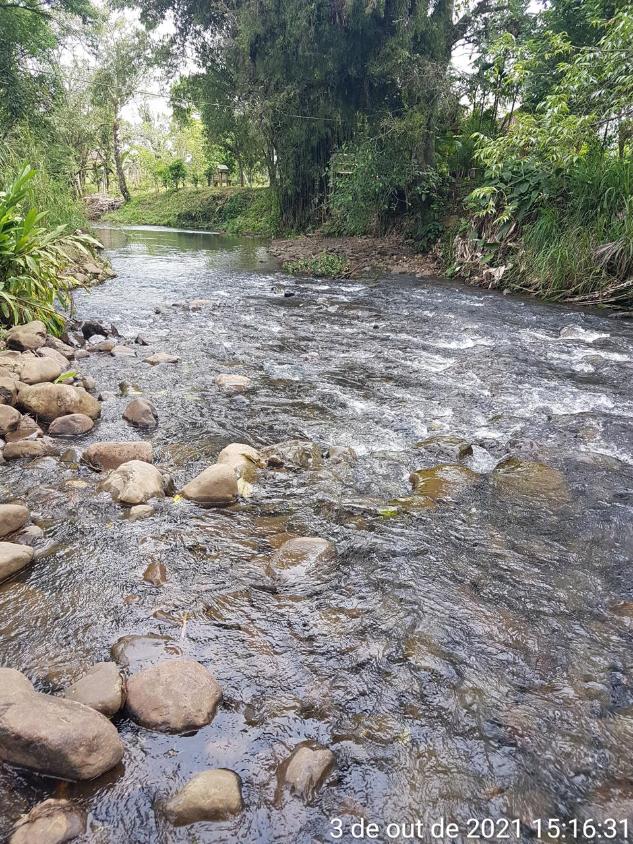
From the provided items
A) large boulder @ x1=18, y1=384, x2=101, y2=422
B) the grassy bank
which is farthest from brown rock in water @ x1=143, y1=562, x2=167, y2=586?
the grassy bank

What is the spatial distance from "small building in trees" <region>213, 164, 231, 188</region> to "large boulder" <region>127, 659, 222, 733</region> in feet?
122

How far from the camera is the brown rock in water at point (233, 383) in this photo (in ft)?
15.6

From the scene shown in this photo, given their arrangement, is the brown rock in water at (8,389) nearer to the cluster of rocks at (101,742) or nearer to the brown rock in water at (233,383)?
the brown rock in water at (233,383)

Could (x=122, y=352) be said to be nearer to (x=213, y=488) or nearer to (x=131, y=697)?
(x=213, y=488)

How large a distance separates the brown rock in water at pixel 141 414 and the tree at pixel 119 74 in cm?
2311

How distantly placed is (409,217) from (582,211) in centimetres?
623

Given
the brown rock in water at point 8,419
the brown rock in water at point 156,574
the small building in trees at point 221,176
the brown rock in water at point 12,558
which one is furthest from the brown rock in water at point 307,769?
the small building in trees at point 221,176

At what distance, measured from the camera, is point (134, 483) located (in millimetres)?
2912

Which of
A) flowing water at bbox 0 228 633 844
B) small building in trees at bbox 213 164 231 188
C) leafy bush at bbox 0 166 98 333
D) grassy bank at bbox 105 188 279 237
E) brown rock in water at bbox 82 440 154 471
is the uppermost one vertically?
small building in trees at bbox 213 164 231 188

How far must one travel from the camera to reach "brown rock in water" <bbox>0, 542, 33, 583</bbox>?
2229 mm

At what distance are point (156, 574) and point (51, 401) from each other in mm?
2257

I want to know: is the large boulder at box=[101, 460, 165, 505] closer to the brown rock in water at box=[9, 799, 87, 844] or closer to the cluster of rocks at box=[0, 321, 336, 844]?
the cluster of rocks at box=[0, 321, 336, 844]

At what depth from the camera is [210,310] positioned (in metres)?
8.13

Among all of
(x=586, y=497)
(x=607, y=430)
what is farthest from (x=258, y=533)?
(x=607, y=430)
